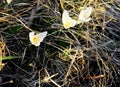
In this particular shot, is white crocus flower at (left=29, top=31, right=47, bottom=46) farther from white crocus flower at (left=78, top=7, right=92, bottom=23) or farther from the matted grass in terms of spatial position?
white crocus flower at (left=78, top=7, right=92, bottom=23)

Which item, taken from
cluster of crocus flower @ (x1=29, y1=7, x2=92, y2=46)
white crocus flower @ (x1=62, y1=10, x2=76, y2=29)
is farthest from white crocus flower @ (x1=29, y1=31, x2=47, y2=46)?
white crocus flower @ (x1=62, y1=10, x2=76, y2=29)

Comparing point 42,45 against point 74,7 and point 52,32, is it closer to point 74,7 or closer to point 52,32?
point 52,32

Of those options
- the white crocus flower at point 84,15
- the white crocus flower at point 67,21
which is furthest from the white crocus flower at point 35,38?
the white crocus flower at point 84,15

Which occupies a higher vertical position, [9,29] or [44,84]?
[9,29]

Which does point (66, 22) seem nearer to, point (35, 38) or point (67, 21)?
point (67, 21)

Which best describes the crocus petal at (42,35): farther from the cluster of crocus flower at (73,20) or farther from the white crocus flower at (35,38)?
the cluster of crocus flower at (73,20)

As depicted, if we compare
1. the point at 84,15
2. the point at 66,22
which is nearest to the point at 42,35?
the point at 66,22

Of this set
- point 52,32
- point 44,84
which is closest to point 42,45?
point 52,32

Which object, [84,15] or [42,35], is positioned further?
[84,15]
